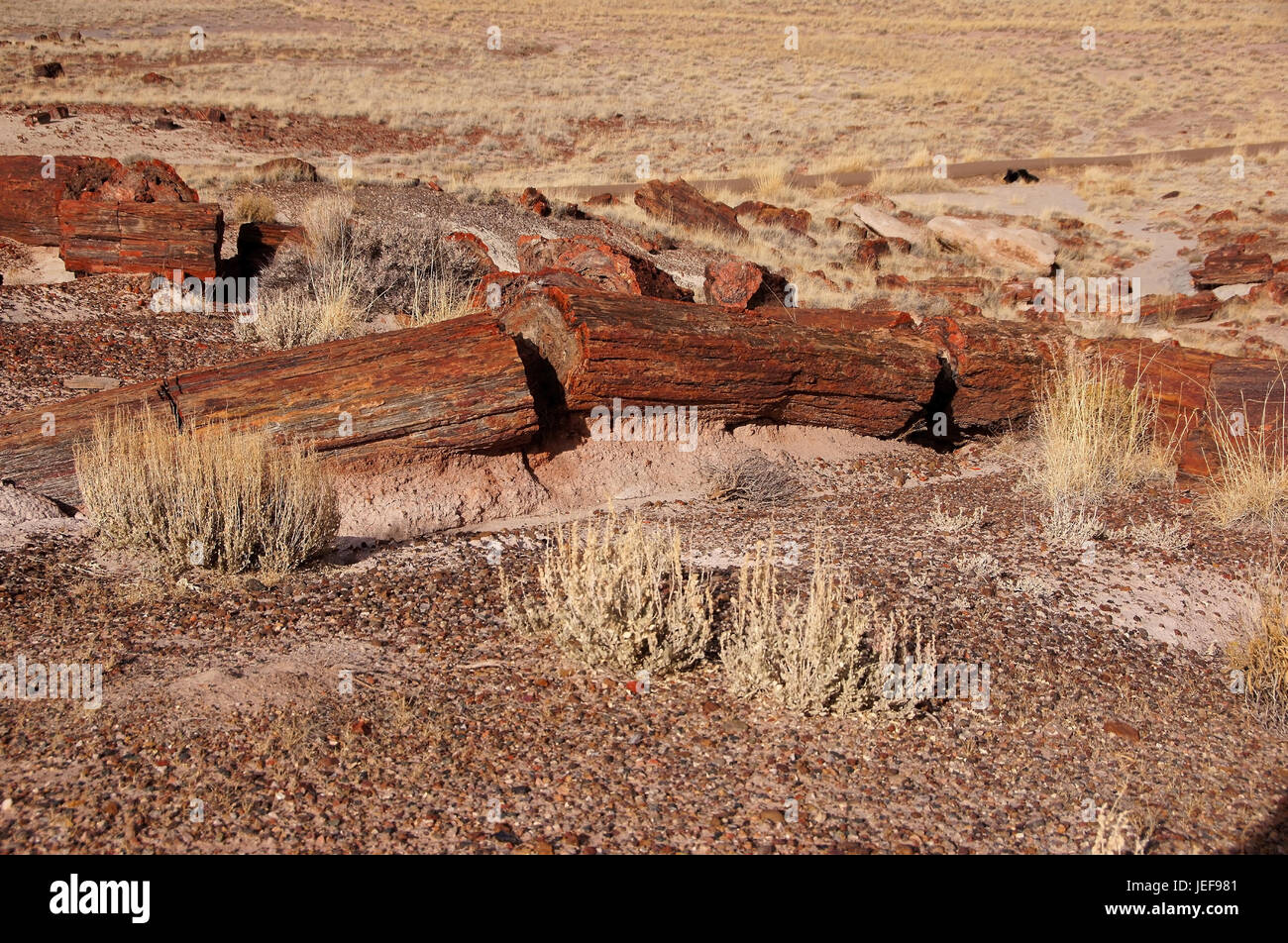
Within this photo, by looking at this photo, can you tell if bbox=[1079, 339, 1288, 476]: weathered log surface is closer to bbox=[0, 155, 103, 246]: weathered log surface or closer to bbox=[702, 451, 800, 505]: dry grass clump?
bbox=[702, 451, 800, 505]: dry grass clump

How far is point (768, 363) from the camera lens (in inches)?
279

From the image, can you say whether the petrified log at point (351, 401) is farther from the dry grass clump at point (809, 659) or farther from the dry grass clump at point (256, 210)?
the dry grass clump at point (256, 210)

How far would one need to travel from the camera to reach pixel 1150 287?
50.9 ft

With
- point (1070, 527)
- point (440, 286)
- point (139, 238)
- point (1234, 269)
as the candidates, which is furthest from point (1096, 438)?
point (1234, 269)

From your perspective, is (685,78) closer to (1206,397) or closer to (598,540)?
(1206,397)

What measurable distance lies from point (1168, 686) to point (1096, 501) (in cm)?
230

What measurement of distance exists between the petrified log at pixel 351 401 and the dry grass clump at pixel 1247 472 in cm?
432

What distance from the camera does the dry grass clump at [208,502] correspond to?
16.3 feet

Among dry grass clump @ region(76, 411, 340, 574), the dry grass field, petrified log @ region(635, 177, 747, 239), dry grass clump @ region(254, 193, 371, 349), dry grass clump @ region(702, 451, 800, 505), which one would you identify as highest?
the dry grass field

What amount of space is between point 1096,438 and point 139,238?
8.46 meters

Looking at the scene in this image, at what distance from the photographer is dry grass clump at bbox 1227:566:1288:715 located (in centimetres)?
418

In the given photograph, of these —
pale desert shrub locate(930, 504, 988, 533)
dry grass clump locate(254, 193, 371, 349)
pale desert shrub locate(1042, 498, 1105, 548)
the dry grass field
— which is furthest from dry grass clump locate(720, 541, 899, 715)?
the dry grass field

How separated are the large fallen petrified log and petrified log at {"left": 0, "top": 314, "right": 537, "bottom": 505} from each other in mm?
539
